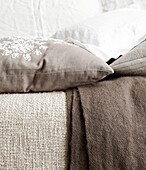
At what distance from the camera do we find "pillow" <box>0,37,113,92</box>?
1.97 ft

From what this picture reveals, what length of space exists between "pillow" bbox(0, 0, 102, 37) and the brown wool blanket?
2.98ft

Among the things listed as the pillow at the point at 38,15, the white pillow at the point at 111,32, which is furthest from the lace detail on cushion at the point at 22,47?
the pillow at the point at 38,15

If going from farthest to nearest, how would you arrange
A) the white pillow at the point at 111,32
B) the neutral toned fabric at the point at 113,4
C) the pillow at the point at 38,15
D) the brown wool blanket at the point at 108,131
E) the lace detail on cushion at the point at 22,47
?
the neutral toned fabric at the point at 113,4 → the pillow at the point at 38,15 → the white pillow at the point at 111,32 → the lace detail on cushion at the point at 22,47 → the brown wool blanket at the point at 108,131

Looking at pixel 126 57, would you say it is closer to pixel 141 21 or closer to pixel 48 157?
pixel 48 157

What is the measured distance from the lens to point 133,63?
0.64m

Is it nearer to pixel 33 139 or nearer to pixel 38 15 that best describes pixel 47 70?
pixel 33 139

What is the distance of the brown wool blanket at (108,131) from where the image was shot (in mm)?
508

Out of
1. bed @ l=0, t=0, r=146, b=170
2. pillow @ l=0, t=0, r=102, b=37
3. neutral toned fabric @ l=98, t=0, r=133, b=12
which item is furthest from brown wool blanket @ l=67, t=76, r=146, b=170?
neutral toned fabric @ l=98, t=0, r=133, b=12

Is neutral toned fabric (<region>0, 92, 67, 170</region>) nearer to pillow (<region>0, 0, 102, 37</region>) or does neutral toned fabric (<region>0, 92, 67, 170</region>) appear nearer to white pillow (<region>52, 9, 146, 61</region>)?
white pillow (<region>52, 9, 146, 61</region>)

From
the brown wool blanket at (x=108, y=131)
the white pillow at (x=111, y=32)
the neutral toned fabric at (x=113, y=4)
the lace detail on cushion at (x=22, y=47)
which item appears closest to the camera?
the brown wool blanket at (x=108, y=131)

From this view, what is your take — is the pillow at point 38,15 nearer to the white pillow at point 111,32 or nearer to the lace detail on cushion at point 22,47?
the white pillow at point 111,32

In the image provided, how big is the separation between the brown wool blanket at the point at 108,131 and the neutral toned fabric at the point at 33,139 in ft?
0.09

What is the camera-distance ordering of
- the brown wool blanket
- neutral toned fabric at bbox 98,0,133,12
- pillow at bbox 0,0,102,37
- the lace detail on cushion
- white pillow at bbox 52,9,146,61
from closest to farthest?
the brown wool blanket
the lace detail on cushion
white pillow at bbox 52,9,146,61
pillow at bbox 0,0,102,37
neutral toned fabric at bbox 98,0,133,12

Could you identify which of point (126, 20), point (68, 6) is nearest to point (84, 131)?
point (126, 20)
